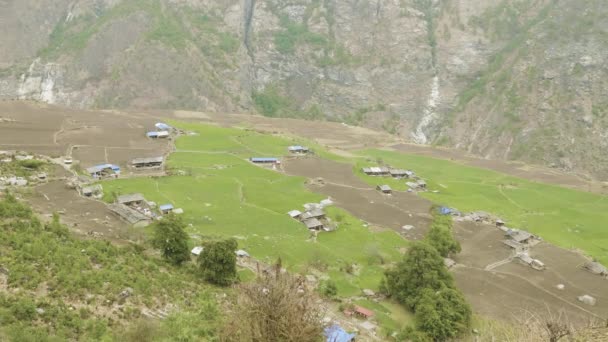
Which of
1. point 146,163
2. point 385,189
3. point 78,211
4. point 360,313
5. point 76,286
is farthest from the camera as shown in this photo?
point 385,189

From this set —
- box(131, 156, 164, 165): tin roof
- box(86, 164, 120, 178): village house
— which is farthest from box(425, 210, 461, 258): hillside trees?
box(86, 164, 120, 178): village house

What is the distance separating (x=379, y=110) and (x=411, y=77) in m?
16.3

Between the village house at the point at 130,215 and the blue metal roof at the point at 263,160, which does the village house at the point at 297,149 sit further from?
the village house at the point at 130,215

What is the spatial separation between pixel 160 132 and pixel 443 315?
63781 mm

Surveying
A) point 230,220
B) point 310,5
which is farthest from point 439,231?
point 310,5

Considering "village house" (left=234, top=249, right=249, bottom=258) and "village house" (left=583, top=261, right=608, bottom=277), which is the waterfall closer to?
"village house" (left=583, top=261, right=608, bottom=277)

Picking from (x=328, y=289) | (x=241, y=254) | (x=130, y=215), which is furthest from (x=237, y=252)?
(x=130, y=215)

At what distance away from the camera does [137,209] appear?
47.3 meters

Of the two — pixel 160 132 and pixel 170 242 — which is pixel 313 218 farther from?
pixel 160 132

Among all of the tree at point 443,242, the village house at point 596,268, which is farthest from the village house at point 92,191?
the village house at point 596,268

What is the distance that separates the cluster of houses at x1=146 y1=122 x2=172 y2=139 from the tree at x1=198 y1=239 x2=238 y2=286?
176ft

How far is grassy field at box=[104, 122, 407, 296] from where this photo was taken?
42812 mm

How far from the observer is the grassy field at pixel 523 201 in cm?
5706

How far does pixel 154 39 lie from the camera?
445 ft
